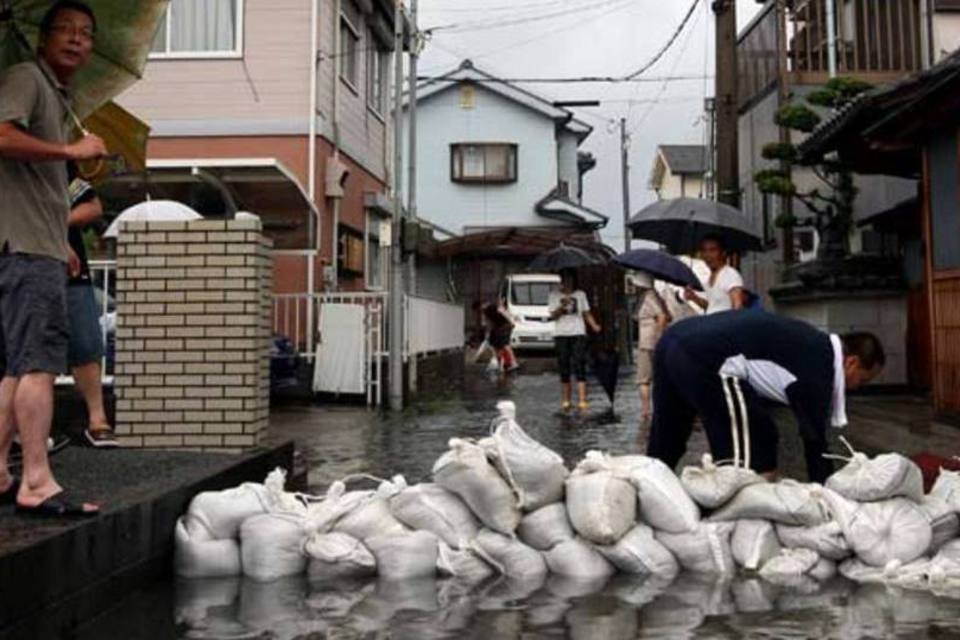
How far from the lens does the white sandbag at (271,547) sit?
431 centimetres

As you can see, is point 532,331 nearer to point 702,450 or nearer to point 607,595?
point 702,450

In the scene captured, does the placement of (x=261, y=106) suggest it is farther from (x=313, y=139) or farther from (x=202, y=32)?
(x=202, y=32)

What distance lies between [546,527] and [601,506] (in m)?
0.28

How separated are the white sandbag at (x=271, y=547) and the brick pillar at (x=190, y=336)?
147cm

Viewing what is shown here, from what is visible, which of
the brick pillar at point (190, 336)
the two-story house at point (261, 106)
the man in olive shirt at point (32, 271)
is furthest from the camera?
the two-story house at point (261, 106)

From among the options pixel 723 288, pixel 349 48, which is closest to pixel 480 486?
pixel 723 288

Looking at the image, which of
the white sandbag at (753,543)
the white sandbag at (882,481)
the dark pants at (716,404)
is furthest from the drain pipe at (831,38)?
the white sandbag at (753,543)

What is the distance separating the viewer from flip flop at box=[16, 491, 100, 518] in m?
3.68

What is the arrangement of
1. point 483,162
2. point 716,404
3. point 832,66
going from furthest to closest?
point 483,162 < point 832,66 < point 716,404

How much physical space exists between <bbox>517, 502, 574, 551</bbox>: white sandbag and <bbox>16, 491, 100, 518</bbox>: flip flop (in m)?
1.76

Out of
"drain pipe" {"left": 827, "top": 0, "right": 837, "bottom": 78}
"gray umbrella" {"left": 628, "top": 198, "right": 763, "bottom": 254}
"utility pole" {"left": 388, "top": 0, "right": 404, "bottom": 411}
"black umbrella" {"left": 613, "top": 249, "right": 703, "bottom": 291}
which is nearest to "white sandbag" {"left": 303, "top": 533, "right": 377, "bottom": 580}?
"black umbrella" {"left": 613, "top": 249, "right": 703, "bottom": 291}

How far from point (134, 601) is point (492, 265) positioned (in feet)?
89.1

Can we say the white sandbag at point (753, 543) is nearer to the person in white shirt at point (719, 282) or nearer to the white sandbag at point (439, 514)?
the white sandbag at point (439, 514)

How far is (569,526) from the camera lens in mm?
4422
